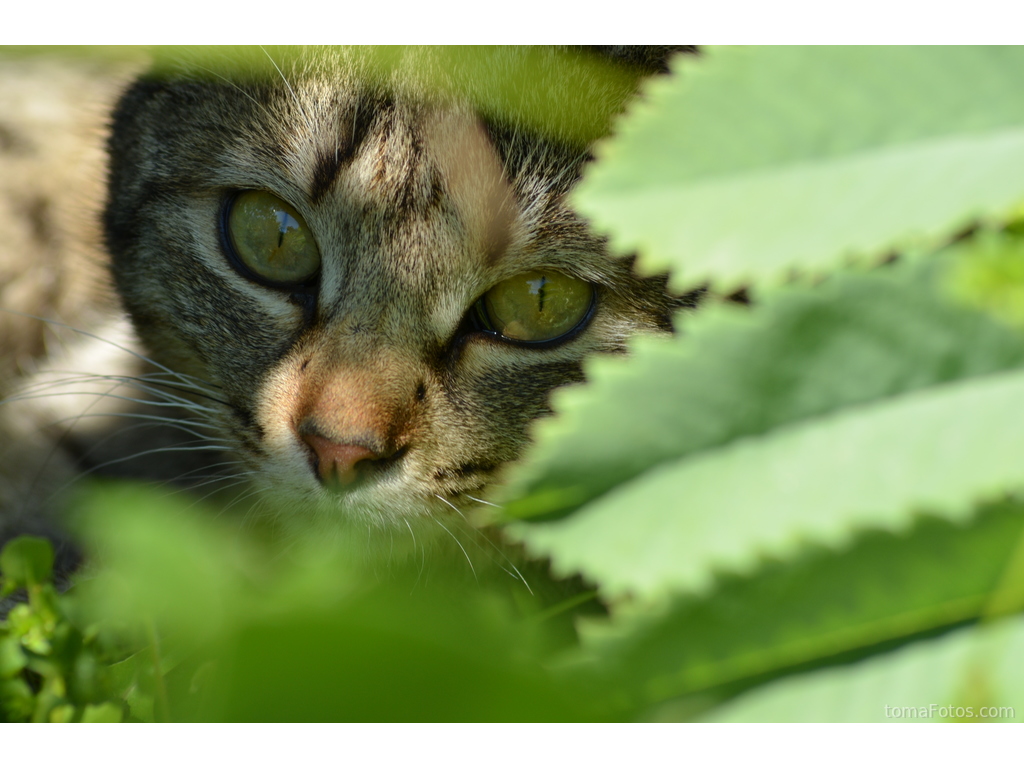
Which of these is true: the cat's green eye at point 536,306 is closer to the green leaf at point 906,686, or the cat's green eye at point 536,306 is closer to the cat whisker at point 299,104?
the cat whisker at point 299,104

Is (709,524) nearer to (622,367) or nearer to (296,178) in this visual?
(622,367)

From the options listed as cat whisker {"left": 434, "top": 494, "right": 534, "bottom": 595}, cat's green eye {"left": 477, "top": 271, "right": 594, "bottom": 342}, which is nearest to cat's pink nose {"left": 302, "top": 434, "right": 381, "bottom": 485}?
cat whisker {"left": 434, "top": 494, "right": 534, "bottom": 595}

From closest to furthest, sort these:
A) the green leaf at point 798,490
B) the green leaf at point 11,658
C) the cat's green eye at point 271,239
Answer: the green leaf at point 798,490 → the green leaf at point 11,658 → the cat's green eye at point 271,239

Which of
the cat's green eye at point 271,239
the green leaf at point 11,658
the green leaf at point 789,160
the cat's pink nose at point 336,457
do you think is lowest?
the green leaf at point 11,658

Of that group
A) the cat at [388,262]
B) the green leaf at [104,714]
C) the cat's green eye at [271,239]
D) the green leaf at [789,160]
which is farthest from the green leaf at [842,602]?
the cat's green eye at [271,239]

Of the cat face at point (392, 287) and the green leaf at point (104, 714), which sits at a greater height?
the cat face at point (392, 287)
